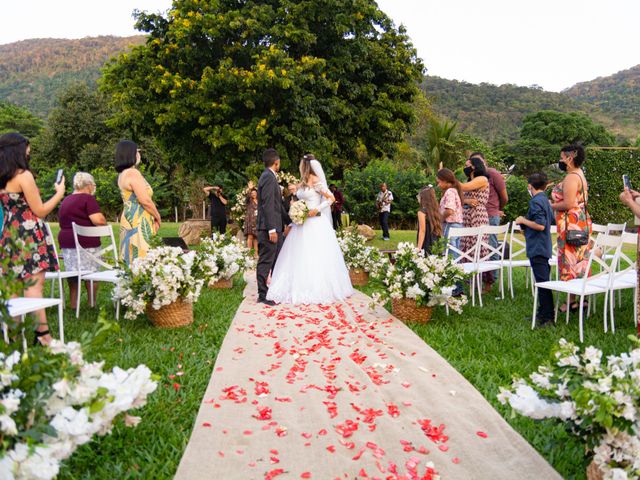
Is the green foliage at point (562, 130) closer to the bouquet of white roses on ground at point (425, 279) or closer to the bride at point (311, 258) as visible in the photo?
the bride at point (311, 258)

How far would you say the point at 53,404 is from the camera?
190 centimetres

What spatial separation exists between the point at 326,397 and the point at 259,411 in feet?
1.93

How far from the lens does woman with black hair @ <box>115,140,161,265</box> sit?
5.89 m

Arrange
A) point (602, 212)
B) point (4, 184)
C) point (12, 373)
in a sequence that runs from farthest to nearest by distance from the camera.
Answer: point (602, 212) → point (4, 184) → point (12, 373)

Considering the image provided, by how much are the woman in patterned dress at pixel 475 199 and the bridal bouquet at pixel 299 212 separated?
93.0 inches

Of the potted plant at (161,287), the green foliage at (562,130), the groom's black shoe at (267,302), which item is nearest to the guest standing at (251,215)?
the groom's black shoe at (267,302)

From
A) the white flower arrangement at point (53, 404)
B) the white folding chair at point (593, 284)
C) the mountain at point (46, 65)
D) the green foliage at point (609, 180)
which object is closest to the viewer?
the white flower arrangement at point (53, 404)

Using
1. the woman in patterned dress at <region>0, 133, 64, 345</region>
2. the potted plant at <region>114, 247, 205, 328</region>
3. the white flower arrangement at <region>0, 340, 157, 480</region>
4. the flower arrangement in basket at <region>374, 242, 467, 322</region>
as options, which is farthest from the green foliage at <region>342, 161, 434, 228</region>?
the white flower arrangement at <region>0, 340, 157, 480</region>

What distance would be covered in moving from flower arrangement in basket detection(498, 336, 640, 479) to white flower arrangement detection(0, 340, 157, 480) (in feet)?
5.66

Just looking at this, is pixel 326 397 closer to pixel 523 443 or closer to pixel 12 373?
A: pixel 523 443

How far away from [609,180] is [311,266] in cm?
1747

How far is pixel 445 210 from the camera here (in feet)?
24.0

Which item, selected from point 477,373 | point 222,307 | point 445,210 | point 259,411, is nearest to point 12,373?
point 259,411

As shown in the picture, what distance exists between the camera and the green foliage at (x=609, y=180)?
20219mm
